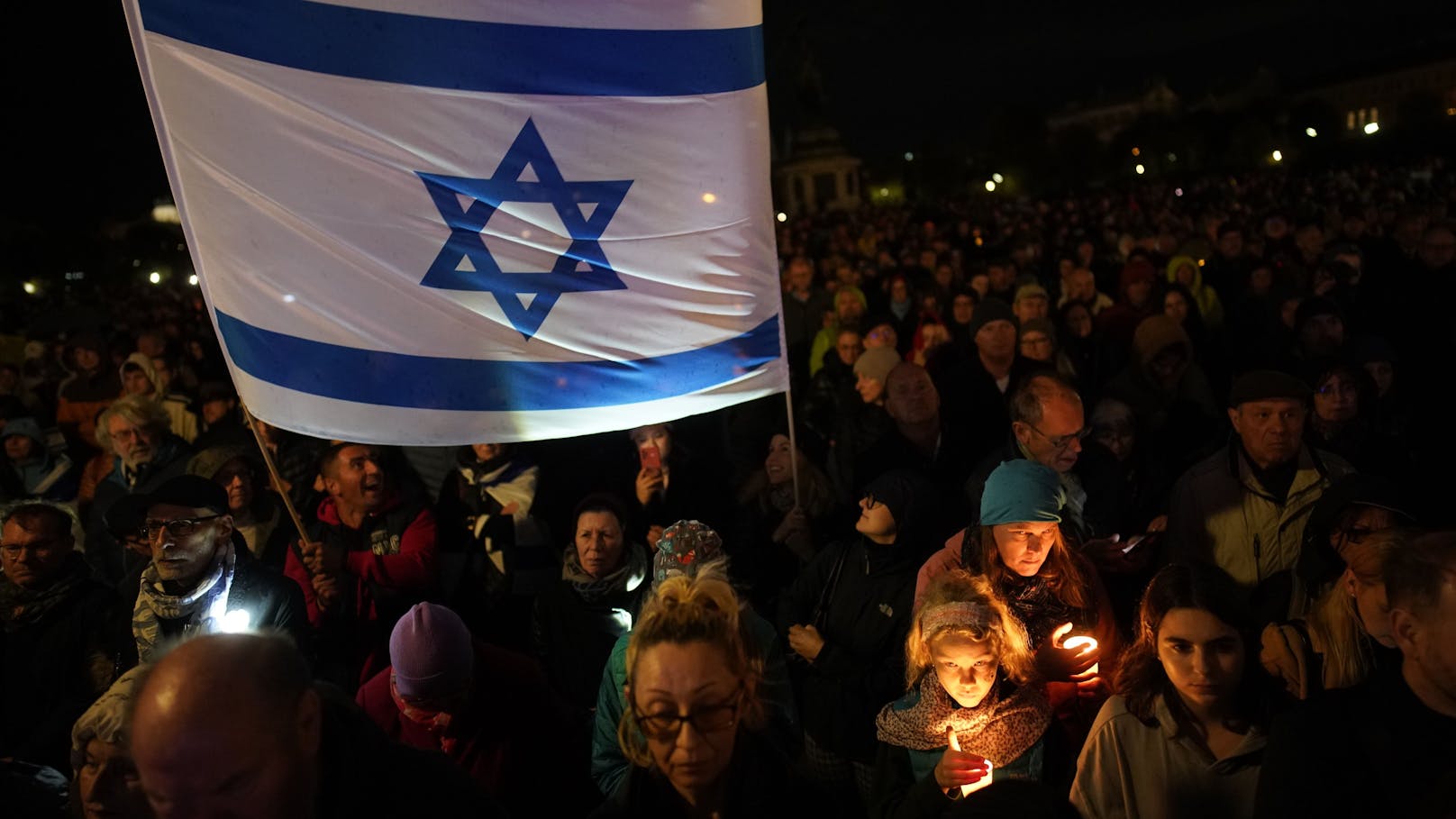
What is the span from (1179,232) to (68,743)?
15.7m

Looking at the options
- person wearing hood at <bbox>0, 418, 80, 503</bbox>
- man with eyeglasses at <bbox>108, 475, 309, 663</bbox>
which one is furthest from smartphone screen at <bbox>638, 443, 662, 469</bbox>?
person wearing hood at <bbox>0, 418, 80, 503</bbox>

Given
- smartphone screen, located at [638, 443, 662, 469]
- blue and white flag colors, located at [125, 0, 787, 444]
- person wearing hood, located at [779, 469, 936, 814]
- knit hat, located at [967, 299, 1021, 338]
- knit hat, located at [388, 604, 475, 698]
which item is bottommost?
person wearing hood, located at [779, 469, 936, 814]

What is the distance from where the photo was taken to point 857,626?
3.55m

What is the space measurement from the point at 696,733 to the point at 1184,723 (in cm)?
127

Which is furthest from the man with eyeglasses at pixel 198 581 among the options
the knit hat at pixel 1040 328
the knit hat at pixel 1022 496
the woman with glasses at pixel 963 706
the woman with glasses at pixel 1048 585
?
the knit hat at pixel 1040 328

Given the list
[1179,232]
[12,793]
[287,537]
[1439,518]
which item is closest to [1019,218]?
[1179,232]

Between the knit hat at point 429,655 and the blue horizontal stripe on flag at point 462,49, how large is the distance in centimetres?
163

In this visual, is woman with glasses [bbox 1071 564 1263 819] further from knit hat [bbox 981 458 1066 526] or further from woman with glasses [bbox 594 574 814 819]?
woman with glasses [bbox 594 574 814 819]

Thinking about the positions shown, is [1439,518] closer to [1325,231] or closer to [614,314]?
[614,314]

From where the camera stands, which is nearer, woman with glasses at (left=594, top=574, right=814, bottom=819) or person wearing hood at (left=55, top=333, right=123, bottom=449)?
woman with glasses at (left=594, top=574, right=814, bottom=819)

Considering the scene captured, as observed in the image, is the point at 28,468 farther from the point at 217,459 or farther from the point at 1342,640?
the point at 1342,640

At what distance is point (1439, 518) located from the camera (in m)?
4.86

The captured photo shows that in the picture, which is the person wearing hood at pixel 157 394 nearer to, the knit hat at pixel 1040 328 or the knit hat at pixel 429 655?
the knit hat at pixel 429 655

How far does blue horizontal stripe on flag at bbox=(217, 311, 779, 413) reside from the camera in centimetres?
309
